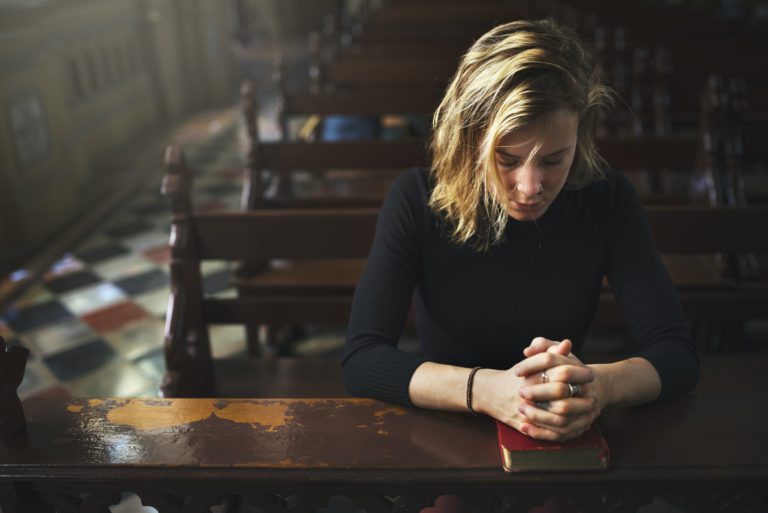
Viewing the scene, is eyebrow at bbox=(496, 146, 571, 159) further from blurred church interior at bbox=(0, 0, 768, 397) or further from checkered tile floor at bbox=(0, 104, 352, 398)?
checkered tile floor at bbox=(0, 104, 352, 398)

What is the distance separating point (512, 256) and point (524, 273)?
0.05 metres

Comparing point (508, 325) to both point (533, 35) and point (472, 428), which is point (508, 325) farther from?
A: point (533, 35)

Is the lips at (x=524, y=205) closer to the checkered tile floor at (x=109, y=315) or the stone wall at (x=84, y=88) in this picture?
the checkered tile floor at (x=109, y=315)

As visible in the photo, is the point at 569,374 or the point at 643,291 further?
the point at 643,291

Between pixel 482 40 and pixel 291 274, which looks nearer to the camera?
pixel 482 40

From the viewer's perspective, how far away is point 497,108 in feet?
3.91

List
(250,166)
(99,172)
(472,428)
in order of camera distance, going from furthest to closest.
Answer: (99,172) → (250,166) → (472,428)

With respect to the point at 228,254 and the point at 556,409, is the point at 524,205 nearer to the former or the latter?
the point at 556,409

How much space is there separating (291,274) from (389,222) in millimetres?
1298

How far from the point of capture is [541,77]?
3.88ft

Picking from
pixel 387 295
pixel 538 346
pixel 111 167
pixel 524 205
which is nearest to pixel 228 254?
pixel 387 295

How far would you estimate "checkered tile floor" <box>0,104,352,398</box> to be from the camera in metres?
2.92

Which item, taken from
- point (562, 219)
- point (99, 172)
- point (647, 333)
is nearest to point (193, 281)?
point (562, 219)

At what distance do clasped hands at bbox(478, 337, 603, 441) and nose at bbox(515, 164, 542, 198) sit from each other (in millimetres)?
292
